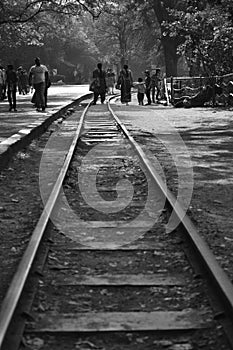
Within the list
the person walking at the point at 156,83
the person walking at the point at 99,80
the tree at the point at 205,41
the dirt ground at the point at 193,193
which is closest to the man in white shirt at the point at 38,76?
the dirt ground at the point at 193,193

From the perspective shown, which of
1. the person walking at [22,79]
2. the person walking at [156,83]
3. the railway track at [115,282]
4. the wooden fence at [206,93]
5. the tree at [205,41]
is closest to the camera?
the railway track at [115,282]

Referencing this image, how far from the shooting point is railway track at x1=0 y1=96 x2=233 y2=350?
397 centimetres

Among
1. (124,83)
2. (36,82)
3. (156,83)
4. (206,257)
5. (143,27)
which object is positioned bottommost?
(206,257)

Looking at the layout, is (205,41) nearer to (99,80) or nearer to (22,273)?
(99,80)

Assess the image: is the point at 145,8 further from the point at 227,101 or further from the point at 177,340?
the point at 177,340

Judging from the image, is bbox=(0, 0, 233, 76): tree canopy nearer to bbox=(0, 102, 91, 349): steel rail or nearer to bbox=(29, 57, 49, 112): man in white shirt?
bbox=(29, 57, 49, 112): man in white shirt

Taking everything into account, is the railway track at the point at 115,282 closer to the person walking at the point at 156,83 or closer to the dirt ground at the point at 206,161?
the dirt ground at the point at 206,161

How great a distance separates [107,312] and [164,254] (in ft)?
4.79

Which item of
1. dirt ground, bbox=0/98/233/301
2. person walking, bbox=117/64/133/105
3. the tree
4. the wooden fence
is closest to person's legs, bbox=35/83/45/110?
dirt ground, bbox=0/98/233/301

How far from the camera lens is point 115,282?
496 cm

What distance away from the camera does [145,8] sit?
49.7 meters

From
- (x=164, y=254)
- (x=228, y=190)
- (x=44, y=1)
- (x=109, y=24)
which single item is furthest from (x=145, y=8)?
(x=164, y=254)

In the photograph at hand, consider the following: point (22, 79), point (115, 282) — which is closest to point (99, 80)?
point (22, 79)

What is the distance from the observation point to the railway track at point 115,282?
13.0ft
